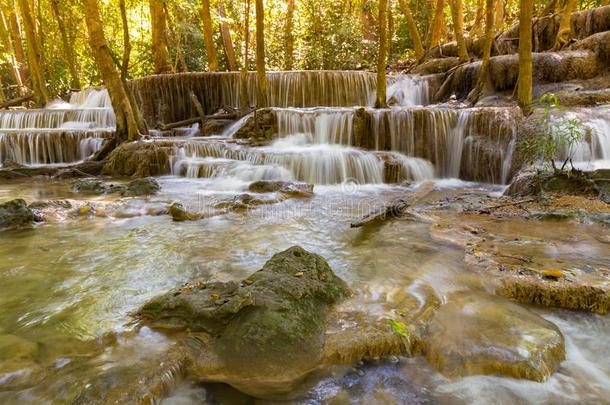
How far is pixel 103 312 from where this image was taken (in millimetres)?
3195

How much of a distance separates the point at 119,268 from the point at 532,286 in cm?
387

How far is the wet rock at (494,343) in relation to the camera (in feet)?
7.99

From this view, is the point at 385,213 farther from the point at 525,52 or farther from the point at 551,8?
the point at 551,8

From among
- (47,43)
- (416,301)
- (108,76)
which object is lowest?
(416,301)

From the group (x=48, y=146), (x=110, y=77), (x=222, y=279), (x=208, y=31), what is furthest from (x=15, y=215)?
(x=208, y=31)

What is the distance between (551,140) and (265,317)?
19.0 feet

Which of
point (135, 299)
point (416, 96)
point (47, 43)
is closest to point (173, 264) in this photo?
point (135, 299)

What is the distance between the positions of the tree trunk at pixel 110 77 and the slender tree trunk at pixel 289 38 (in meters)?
12.4

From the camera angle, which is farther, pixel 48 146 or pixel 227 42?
pixel 227 42

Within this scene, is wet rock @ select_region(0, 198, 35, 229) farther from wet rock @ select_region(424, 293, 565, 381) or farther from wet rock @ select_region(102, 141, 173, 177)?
wet rock @ select_region(424, 293, 565, 381)

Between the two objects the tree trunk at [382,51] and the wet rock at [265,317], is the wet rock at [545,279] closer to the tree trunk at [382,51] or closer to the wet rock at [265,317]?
the wet rock at [265,317]

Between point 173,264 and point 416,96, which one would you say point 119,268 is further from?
point 416,96

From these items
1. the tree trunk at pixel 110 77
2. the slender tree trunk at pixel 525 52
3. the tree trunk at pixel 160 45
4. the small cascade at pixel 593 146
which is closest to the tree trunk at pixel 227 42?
the tree trunk at pixel 160 45

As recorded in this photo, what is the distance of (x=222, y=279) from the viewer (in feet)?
12.4
